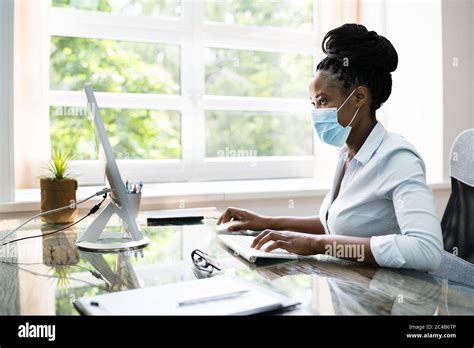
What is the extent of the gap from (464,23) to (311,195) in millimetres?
1349

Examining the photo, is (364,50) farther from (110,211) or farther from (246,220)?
(110,211)

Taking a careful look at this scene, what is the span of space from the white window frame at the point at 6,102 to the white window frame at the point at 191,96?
1.19 feet

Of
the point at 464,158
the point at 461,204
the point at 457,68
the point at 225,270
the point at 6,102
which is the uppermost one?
the point at 457,68

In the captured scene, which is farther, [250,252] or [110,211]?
[110,211]

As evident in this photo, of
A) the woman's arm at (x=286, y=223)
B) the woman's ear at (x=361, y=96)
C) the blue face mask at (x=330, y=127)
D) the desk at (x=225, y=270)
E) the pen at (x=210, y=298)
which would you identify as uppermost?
the woman's ear at (x=361, y=96)

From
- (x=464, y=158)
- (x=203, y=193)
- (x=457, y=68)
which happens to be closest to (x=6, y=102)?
(x=203, y=193)

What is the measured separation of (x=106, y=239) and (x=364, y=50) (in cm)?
98

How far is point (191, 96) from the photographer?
2.82 m

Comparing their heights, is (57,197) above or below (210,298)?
above

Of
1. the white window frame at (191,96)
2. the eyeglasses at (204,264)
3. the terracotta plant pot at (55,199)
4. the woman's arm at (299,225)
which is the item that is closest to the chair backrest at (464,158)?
the woman's arm at (299,225)

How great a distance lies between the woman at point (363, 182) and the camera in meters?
1.12

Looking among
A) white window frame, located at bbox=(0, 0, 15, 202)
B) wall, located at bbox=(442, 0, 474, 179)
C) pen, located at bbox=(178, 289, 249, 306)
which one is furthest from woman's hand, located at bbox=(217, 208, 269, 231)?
wall, located at bbox=(442, 0, 474, 179)

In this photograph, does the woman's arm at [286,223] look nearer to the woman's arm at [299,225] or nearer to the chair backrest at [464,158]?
the woman's arm at [299,225]
